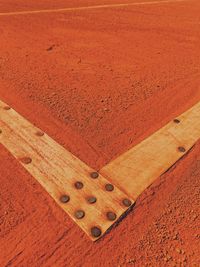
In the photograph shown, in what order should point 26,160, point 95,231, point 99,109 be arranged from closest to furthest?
point 95,231 < point 26,160 < point 99,109

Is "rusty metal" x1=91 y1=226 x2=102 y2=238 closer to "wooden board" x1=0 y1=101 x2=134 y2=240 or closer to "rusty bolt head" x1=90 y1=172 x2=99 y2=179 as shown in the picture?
"wooden board" x1=0 y1=101 x2=134 y2=240

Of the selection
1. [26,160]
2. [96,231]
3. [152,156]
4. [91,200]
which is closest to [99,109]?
[152,156]

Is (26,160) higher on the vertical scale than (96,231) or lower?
higher

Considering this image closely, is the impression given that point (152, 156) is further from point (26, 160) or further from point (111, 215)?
point (26, 160)

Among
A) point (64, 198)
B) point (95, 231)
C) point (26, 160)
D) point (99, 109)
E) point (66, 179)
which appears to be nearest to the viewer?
point (95, 231)

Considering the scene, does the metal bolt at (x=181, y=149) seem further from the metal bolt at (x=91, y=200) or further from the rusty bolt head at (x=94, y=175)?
the metal bolt at (x=91, y=200)

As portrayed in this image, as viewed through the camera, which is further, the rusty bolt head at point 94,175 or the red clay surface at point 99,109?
the rusty bolt head at point 94,175

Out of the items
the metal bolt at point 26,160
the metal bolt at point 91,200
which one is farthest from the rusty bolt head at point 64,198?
the metal bolt at point 26,160
